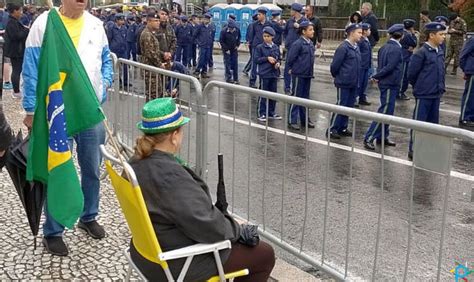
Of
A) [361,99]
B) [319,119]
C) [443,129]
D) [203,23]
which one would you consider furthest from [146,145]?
[203,23]

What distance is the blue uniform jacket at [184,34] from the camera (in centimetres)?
1966

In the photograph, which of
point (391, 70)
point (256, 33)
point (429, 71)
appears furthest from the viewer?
point (256, 33)

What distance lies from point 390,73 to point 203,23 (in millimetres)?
10858

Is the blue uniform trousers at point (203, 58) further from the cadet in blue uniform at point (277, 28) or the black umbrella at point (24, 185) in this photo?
the black umbrella at point (24, 185)

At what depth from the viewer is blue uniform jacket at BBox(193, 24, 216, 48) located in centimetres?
1867

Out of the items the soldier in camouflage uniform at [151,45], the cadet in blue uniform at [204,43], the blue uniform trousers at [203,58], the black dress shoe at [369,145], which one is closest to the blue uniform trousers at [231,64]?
the cadet in blue uniform at [204,43]

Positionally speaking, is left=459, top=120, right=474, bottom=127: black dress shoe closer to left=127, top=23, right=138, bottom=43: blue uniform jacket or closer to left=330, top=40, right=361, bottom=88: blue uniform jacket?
left=330, top=40, right=361, bottom=88: blue uniform jacket

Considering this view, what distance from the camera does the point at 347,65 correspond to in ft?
30.9

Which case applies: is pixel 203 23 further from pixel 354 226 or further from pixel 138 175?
pixel 138 175

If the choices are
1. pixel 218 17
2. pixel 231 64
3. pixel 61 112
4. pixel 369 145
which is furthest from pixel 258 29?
pixel 218 17

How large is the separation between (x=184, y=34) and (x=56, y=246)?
52.4 ft

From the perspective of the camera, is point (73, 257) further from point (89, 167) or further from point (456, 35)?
point (456, 35)

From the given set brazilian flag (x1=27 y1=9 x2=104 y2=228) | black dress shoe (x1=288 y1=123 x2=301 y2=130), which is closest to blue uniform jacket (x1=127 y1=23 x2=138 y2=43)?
black dress shoe (x1=288 y1=123 x2=301 y2=130)

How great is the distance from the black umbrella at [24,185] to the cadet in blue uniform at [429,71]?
5.89 m
